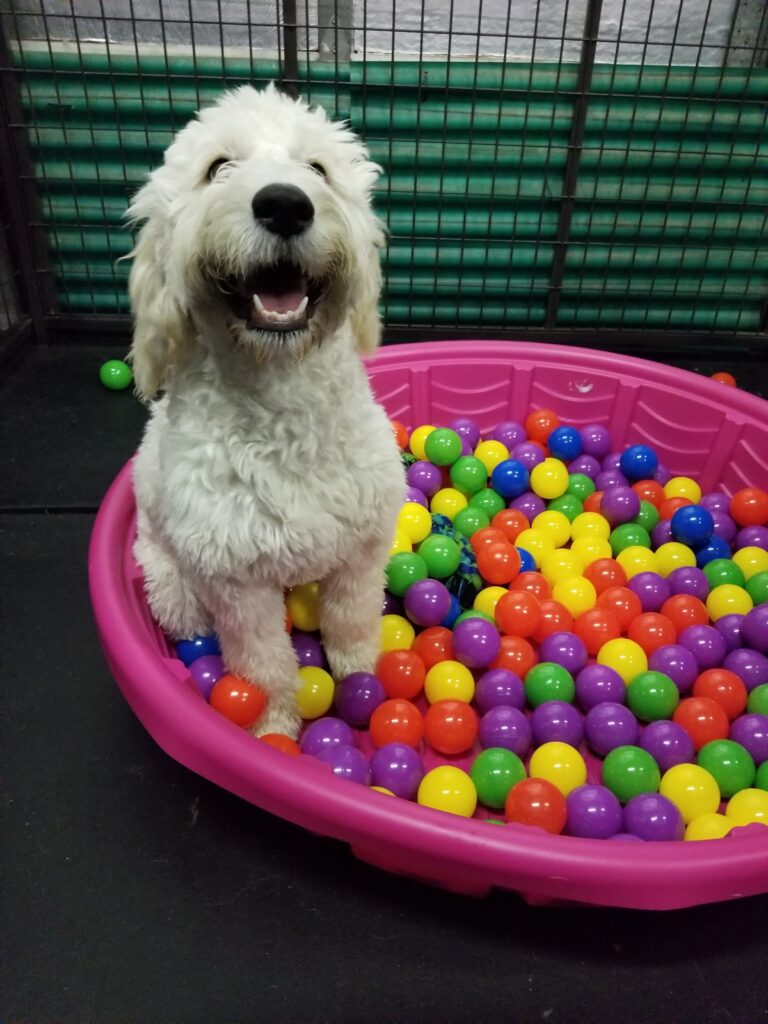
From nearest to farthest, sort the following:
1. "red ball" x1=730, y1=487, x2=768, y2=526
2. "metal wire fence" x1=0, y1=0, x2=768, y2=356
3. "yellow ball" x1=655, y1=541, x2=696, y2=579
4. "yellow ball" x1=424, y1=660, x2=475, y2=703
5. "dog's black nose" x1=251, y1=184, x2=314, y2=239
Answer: "dog's black nose" x1=251, y1=184, x2=314, y2=239 → "yellow ball" x1=424, y1=660, x2=475, y2=703 → "yellow ball" x1=655, y1=541, x2=696, y2=579 → "red ball" x1=730, y1=487, x2=768, y2=526 → "metal wire fence" x1=0, y1=0, x2=768, y2=356

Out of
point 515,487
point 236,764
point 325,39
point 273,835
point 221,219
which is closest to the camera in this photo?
point 221,219

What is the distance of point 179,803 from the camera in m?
1.44

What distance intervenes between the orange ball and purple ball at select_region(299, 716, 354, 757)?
11cm

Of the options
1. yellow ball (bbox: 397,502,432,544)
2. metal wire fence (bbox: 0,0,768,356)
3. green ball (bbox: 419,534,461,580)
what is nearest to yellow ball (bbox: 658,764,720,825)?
green ball (bbox: 419,534,461,580)

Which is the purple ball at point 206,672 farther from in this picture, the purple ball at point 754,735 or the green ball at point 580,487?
the green ball at point 580,487

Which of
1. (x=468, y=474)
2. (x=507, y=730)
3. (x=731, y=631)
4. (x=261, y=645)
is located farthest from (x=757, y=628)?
(x=261, y=645)

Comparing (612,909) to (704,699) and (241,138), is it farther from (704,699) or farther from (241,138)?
(241,138)

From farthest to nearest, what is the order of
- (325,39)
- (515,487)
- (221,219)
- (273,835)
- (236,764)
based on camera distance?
(325,39) < (515,487) < (273,835) < (236,764) < (221,219)

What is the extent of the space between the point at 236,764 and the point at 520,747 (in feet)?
1.85

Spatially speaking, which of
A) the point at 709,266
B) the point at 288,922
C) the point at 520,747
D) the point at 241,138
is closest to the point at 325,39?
the point at 709,266

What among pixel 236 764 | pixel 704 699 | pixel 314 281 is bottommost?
pixel 704 699

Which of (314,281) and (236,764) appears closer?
(314,281)

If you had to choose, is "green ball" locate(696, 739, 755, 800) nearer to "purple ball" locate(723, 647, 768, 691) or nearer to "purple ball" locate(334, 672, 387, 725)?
"purple ball" locate(723, 647, 768, 691)

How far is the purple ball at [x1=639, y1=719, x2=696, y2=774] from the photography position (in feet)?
4.68
